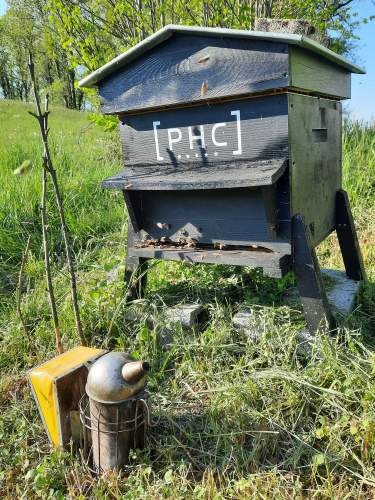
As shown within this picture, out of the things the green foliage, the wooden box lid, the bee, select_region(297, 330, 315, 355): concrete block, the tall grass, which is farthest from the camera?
the green foliage

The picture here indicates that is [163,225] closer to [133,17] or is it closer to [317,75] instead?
[317,75]

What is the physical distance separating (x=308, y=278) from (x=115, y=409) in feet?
4.11

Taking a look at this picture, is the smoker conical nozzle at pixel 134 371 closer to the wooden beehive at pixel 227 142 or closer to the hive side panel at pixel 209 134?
the wooden beehive at pixel 227 142

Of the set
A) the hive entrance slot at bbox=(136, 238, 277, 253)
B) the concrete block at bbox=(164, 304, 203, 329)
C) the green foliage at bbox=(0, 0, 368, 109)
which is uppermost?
the green foliage at bbox=(0, 0, 368, 109)

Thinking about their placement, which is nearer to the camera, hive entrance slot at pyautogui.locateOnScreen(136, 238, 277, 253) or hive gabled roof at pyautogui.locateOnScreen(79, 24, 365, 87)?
hive gabled roof at pyautogui.locateOnScreen(79, 24, 365, 87)

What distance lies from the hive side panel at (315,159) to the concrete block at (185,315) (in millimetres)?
911

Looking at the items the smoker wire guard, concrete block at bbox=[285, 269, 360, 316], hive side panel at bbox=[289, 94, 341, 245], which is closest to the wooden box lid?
hive side panel at bbox=[289, 94, 341, 245]

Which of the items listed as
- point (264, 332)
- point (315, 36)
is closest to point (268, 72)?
point (315, 36)

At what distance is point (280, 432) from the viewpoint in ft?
7.07

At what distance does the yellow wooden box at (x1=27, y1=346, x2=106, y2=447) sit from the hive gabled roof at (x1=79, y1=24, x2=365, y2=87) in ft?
5.62

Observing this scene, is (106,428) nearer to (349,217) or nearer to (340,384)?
(340,384)

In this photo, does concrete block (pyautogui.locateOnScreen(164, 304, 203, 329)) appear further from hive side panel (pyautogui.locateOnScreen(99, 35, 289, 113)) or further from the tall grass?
the tall grass

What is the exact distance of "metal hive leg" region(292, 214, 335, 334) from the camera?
2.38 metres

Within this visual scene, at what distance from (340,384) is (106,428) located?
1202 millimetres
